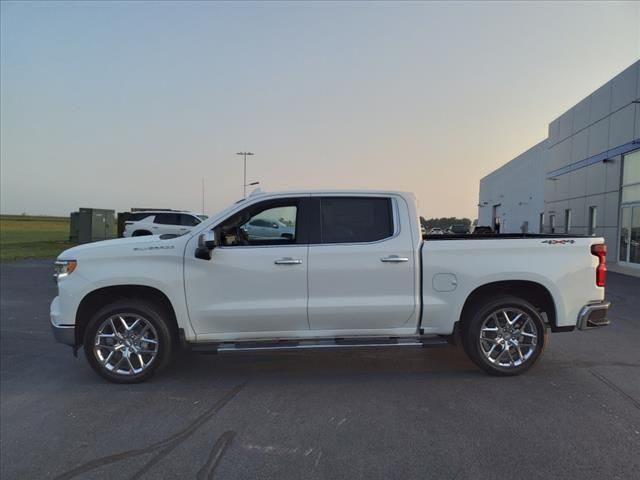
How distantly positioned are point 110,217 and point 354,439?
106 feet

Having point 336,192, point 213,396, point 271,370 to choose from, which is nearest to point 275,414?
point 213,396

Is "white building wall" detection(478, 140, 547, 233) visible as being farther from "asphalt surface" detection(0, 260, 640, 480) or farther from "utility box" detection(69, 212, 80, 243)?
"asphalt surface" detection(0, 260, 640, 480)

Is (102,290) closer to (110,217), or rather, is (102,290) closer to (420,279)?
(420,279)

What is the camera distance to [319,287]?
482cm

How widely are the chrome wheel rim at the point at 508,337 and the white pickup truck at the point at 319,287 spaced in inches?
0.5

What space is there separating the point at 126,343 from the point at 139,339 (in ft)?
0.45

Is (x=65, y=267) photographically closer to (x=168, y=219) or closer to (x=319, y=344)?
(x=319, y=344)

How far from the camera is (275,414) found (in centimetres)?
412

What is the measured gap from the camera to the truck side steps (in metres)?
4.76

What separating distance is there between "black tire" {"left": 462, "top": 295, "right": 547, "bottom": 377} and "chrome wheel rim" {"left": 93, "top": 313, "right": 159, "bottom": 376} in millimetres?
3324

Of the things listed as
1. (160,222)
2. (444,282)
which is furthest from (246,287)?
(160,222)

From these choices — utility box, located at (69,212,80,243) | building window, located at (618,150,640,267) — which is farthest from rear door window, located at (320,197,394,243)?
utility box, located at (69,212,80,243)

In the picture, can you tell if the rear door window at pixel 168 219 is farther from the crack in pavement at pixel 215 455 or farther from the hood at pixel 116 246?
the crack in pavement at pixel 215 455

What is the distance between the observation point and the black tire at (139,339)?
480 cm
